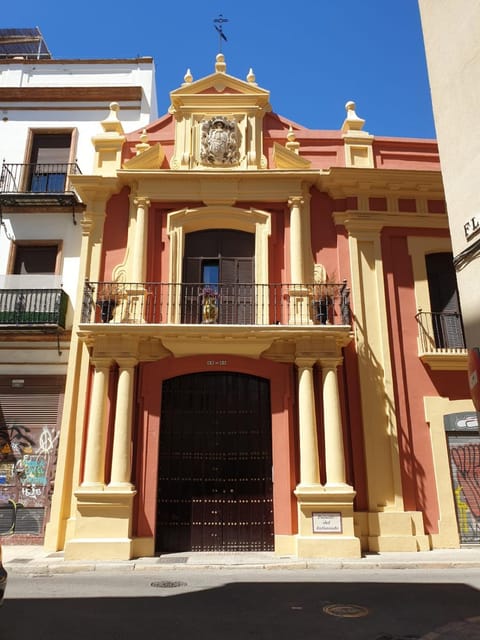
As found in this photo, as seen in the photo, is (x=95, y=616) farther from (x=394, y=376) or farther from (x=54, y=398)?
(x=394, y=376)

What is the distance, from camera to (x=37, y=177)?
14367mm

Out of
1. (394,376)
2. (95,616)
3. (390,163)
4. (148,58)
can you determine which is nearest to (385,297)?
(394,376)

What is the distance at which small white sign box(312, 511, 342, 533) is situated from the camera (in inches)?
389

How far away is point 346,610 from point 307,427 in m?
4.54

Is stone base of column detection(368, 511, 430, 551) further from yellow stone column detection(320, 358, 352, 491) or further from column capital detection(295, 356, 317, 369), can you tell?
column capital detection(295, 356, 317, 369)

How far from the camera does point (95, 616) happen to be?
5.84m

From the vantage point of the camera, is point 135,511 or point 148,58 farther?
point 148,58

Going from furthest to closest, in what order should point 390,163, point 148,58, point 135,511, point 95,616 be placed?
point 148,58, point 390,163, point 135,511, point 95,616

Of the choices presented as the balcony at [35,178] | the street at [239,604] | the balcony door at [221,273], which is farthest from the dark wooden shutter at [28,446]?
the balcony at [35,178]

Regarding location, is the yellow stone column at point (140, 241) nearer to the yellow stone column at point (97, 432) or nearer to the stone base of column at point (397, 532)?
the yellow stone column at point (97, 432)

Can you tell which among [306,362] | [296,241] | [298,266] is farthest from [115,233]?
[306,362]

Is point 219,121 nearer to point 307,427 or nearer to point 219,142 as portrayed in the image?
point 219,142

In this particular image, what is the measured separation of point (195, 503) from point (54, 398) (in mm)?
4229

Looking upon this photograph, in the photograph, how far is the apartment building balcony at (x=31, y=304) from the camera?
12.2 m
